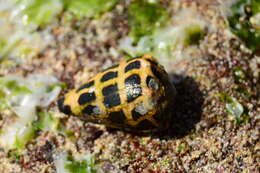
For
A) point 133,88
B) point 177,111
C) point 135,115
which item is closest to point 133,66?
point 133,88

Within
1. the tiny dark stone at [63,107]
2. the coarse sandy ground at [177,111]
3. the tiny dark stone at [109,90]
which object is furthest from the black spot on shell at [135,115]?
the tiny dark stone at [63,107]

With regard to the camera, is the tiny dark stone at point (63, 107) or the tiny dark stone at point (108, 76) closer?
the tiny dark stone at point (108, 76)

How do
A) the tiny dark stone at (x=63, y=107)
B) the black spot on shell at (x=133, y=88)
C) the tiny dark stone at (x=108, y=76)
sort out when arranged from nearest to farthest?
the black spot on shell at (x=133, y=88)
the tiny dark stone at (x=108, y=76)
the tiny dark stone at (x=63, y=107)

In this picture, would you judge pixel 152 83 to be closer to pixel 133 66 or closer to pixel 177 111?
pixel 133 66

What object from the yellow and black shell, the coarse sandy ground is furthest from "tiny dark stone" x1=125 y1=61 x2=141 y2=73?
the coarse sandy ground

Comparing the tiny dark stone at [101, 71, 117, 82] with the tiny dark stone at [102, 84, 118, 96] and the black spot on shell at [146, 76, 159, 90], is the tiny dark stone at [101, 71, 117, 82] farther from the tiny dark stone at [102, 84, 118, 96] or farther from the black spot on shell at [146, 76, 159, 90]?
the black spot on shell at [146, 76, 159, 90]

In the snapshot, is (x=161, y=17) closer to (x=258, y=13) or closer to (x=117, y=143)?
(x=258, y=13)

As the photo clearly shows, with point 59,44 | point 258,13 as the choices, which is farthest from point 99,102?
point 258,13

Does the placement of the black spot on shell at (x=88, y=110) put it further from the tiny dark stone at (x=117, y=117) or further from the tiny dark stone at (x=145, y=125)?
the tiny dark stone at (x=145, y=125)
